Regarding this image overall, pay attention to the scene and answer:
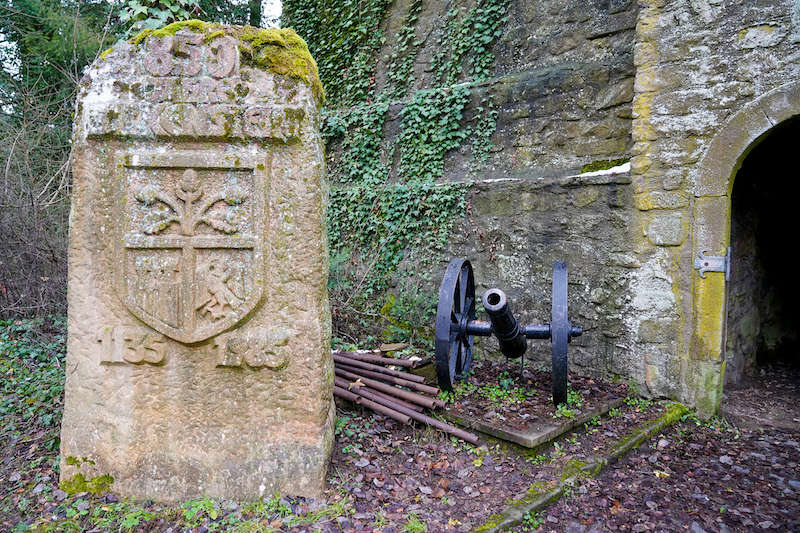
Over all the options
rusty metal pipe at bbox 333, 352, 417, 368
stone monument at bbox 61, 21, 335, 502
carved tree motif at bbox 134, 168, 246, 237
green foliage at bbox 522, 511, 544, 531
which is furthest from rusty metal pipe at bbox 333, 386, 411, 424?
carved tree motif at bbox 134, 168, 246, 237

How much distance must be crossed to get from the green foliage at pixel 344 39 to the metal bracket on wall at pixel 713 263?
4810 mm

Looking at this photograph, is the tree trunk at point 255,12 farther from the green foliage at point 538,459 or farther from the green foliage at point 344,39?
the green foliage at point 538,459

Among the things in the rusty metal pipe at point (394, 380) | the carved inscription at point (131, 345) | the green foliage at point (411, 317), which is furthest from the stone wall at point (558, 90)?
the carved inscription at point (131, 345)

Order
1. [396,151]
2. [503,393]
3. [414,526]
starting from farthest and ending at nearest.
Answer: [396,151], [503,393], [414,526]

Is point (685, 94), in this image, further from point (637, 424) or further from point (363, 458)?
point (363, 458)

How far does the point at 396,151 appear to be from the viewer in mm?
6348

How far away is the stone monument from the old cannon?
124 cm

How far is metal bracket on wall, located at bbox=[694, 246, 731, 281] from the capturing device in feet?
12.8

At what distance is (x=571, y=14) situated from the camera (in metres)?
5.03

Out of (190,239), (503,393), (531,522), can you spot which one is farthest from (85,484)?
(503,393)

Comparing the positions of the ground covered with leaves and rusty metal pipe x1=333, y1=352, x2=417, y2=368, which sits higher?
rusty metal pipe x1=333, y1=352, x2=417, y2=368

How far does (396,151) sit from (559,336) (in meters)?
3.67

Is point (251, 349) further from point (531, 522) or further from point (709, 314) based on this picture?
point (709, 314)

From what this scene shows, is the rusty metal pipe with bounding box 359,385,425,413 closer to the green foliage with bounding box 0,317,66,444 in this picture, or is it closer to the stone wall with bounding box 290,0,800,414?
the stone wall with bounding box 290,0,800,414
